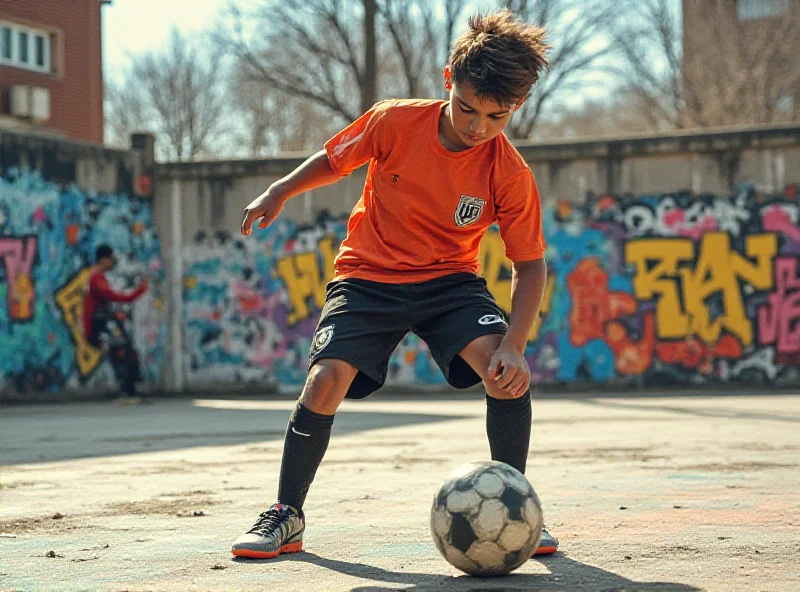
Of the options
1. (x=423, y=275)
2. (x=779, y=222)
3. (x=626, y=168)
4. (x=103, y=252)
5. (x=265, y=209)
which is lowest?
(x=423, y=275)

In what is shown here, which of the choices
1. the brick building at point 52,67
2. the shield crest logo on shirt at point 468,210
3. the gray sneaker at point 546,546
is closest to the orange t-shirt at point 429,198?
the shield crest logo on shirt at point 468,210

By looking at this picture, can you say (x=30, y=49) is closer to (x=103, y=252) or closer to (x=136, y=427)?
(x=103, y=252)

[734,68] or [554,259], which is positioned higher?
[734,68]

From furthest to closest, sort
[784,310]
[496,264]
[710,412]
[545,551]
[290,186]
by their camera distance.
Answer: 1. [496,264]
2. [784,310]
3. [710,412]
4. [290,186]
5. [545,551]

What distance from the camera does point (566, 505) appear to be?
543 centimetres

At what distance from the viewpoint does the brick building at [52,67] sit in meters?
28.0

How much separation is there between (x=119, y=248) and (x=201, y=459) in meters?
8.49

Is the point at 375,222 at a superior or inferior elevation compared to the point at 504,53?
inferior

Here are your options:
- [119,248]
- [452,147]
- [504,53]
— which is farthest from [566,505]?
[119,248]

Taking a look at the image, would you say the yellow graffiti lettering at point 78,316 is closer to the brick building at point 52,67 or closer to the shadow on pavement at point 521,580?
the shadow on pavement at point 521,580

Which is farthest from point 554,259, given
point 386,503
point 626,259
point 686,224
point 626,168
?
point 386,503

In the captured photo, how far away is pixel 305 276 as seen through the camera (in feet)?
52.1

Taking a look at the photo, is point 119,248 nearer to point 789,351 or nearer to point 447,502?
point 789,351

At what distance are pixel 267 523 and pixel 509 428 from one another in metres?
0.94
